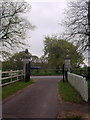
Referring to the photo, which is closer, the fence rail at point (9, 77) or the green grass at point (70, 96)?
the green grass at point (70, 96)

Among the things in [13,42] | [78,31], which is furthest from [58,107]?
[13,42]

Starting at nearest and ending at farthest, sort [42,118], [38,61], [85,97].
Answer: [42,118]
[85,97]
[38,61]

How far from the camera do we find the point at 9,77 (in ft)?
60.7

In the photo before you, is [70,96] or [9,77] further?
[9,77]

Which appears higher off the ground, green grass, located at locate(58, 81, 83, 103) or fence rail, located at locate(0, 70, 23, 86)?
fence rail, located at locate(0, 70, 23, 86)

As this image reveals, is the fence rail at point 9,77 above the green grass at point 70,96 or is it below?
above

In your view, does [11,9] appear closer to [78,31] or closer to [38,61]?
[78,31]

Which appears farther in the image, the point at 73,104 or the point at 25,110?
the point at 73,104

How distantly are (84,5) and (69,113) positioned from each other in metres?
13.0

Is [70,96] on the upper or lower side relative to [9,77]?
lower

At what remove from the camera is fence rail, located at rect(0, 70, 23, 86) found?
1719 centimetres

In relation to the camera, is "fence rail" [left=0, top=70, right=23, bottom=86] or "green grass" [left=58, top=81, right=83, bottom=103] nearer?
"green grass" [left=58, top=81, right=83, bottom=103]

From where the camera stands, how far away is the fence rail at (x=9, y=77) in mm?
17188

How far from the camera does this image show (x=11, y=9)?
24375 mm
